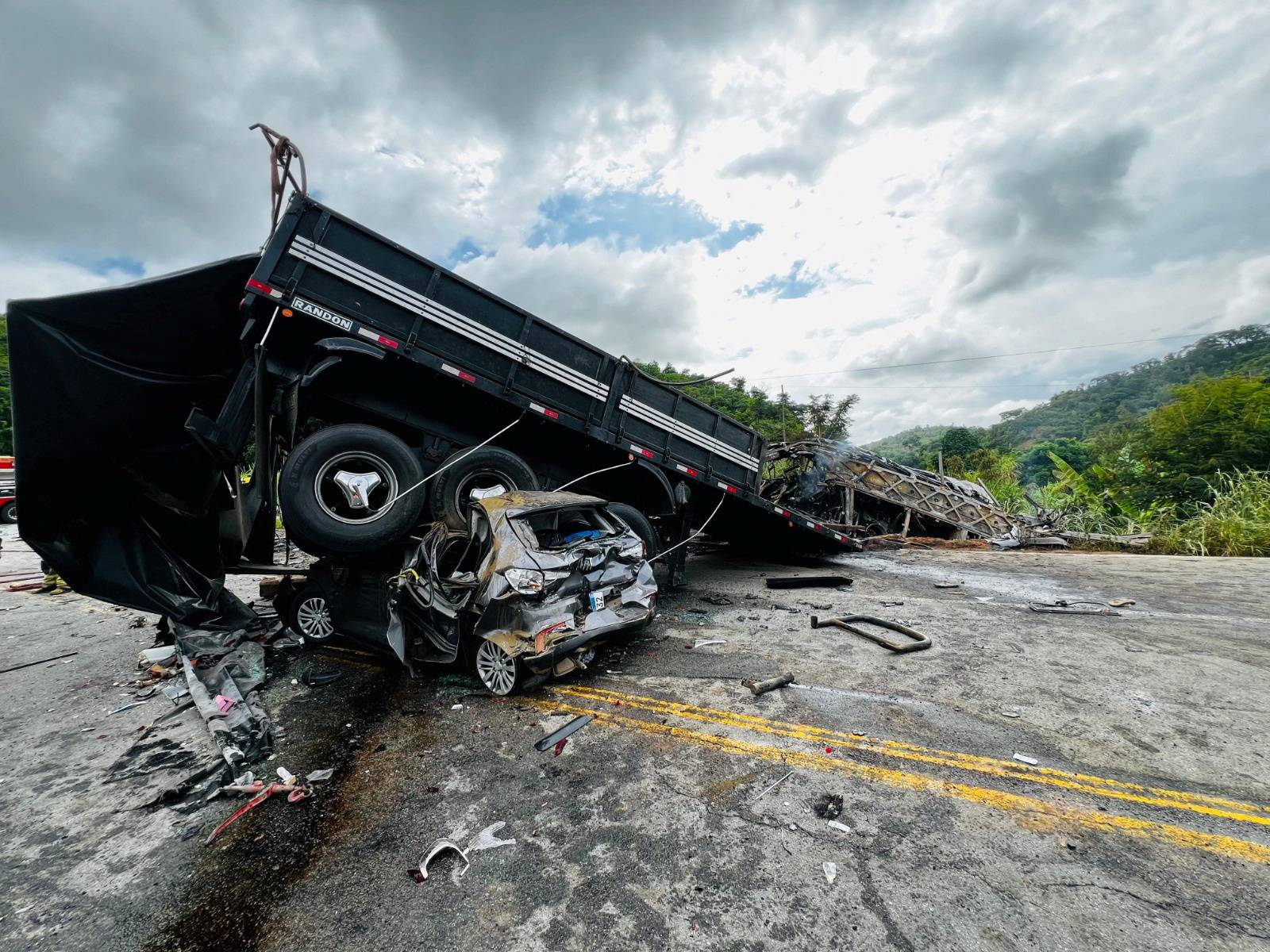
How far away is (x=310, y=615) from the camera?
5.11 meters

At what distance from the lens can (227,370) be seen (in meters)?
5.18

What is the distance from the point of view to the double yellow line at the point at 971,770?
2232 mm

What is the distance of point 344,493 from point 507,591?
7.22ft

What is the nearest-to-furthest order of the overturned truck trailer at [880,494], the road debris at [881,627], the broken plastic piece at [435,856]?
the broken plastic piece at [435,856] < the road debris at [881,627] < the overturned truck trailer at [880,494]

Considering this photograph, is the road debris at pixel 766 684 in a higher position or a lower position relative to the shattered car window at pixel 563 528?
lower

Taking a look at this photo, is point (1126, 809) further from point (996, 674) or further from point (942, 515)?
point (942, 515)

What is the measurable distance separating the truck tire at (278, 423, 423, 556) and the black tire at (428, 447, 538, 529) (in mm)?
479

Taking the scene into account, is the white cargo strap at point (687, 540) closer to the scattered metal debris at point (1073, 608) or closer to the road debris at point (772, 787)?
the road debris at point (772, 787)

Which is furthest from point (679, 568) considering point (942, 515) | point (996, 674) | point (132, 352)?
point (942, 515)

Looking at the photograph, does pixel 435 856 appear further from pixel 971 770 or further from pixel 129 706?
pixel 129 706

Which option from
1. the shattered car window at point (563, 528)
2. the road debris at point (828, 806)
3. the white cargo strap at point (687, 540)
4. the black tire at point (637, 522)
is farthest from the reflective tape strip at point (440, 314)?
the road debris at point (828, 806)

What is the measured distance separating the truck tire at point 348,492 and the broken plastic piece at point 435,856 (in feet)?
9.98

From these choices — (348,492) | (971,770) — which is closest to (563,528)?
(348,492)

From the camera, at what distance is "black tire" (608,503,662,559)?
645 cm
